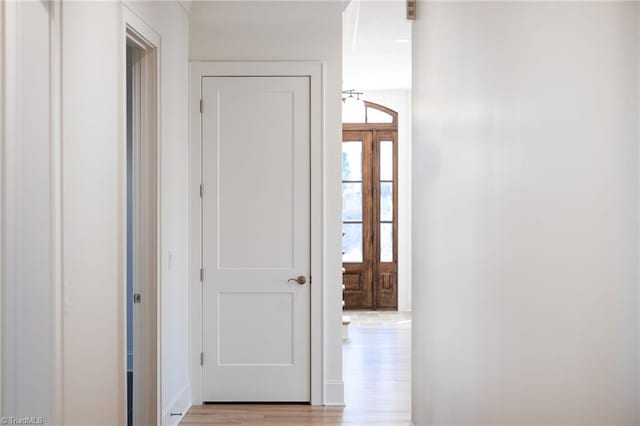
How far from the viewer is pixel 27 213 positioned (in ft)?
6.91

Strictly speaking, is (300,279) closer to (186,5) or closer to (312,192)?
(312,192)

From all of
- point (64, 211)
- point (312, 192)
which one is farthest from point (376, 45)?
point (64, 211)

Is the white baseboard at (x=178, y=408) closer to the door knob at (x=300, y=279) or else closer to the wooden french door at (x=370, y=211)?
the door knob at (x=300, y=279)

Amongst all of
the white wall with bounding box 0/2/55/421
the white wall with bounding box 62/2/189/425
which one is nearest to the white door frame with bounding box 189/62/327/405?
the white wall with bounding box 62/2/189/425

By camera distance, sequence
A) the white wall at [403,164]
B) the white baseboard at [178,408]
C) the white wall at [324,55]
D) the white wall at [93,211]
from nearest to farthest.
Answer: the white wall at [93,211] < the white baseboard at [178,408] < the white wall at [324,55] < the white wall at [403,164]

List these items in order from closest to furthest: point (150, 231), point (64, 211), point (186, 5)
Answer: point (64, 211) → point (150, 231) → point (186, 5)

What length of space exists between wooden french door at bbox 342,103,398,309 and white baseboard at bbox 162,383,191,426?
423 cm

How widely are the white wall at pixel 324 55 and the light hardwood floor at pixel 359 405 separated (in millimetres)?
213

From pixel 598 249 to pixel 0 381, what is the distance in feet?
5.56

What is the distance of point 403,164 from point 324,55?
4.08 m

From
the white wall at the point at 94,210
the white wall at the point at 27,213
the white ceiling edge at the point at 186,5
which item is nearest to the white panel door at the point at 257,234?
the white ceiling edge at the point at 186,5

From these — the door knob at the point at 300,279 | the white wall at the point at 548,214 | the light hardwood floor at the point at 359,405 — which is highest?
the white wall at the point at 548,214

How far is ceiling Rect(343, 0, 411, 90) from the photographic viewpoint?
15.4ft

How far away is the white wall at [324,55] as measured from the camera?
4203mm
